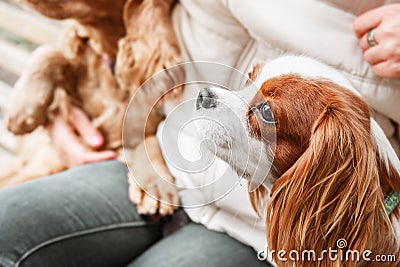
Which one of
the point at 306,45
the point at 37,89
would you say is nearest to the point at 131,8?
the point at 37,89

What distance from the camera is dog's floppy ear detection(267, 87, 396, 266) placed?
72 cm

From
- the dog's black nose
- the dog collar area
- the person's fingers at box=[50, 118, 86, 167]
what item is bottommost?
the person's fingers at box=[50, 118, 86, 167]

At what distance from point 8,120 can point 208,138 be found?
87 centimetres

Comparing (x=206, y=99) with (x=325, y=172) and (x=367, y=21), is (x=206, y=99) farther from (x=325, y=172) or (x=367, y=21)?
(x=367, y=21)

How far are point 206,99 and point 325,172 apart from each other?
173 mm

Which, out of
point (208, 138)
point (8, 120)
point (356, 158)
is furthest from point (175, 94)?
point (8, 120)

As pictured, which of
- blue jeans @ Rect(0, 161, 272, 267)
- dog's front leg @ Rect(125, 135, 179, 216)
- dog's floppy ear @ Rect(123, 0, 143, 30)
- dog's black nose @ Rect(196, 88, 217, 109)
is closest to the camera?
dog's black nose @ Rect(196, 88, 217, 109)

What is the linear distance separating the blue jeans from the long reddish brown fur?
1.35 feet

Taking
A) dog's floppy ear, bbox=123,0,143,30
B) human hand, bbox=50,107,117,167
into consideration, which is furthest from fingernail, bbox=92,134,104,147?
dog's floppy ear, bbox=123,0,143,30

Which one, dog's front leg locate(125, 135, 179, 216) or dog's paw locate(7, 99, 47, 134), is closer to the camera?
dog's front leg locate(125, 135, 179, 216)

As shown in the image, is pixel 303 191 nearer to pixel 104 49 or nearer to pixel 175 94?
pixel 175 94

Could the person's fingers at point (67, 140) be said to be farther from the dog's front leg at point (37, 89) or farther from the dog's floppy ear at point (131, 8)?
the dog's floppy ear at point (131, 8)

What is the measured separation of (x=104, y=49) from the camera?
1413mm

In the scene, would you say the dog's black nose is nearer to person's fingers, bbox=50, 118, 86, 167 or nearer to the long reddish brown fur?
the long reddish brown fur
